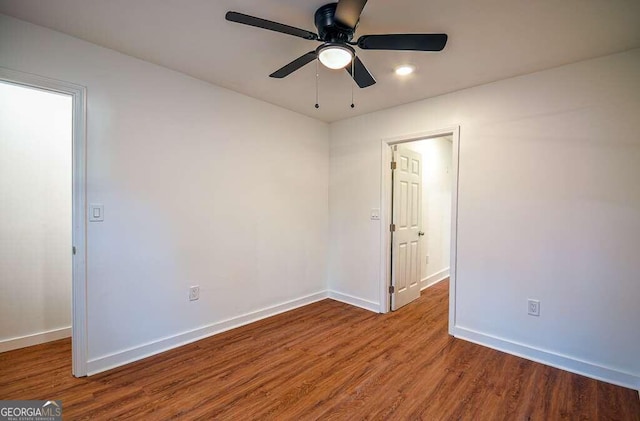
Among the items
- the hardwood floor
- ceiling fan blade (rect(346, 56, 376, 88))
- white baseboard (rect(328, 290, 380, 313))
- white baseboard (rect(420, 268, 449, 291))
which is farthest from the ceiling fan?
white baseboard (rect(420, 268, 449, 291))

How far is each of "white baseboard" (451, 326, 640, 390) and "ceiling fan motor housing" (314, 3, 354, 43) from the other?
284 cm

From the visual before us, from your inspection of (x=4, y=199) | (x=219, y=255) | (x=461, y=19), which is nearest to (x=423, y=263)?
(x=219, y=255)

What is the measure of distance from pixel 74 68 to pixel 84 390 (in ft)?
7.58

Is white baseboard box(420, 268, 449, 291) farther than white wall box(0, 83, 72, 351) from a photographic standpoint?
Yes

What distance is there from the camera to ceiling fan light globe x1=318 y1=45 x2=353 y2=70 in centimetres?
165

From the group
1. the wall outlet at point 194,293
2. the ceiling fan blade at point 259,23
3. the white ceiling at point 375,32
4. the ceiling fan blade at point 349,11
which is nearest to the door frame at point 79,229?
the white ceiling at point 375,32

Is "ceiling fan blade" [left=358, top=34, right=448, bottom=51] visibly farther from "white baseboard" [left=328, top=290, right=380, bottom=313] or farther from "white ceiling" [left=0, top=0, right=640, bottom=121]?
"white baseboard" [left=328, top=290, right=380, bottom=313]

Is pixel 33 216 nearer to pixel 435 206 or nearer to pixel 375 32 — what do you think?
pixel 375 32

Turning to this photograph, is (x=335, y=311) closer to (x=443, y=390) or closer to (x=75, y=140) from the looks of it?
(x=443, y=390)

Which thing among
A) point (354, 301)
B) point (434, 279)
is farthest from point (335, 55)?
point (434, 279)

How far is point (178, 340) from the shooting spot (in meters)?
A: 2.67

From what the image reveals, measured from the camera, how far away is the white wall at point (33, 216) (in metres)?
2.57

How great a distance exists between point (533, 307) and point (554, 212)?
0.85 meters

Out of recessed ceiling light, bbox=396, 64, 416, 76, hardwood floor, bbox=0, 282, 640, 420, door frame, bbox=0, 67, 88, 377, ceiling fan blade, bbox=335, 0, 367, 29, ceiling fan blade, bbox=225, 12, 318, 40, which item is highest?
recessed ceiling light, bbox=396, 64, 416, 76
